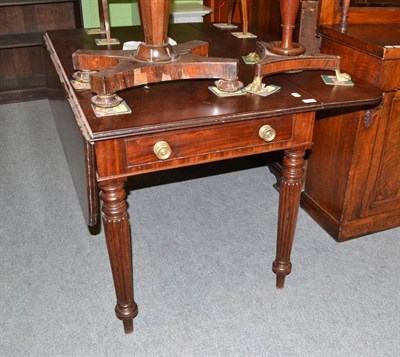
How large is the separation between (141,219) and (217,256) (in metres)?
0.45

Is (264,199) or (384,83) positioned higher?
(384,83)

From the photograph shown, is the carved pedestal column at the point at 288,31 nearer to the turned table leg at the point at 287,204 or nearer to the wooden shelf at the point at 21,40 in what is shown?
the turned table leg at the point at 287,204

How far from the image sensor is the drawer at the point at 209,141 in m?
1.32

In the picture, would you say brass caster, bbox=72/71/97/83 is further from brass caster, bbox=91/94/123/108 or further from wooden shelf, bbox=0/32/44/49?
wooden shelf, bbox=0/32/44/49

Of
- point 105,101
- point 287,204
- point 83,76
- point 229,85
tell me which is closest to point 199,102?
point 229,85

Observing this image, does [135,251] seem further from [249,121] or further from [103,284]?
[249,121]

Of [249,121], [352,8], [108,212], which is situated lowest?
[108,212]

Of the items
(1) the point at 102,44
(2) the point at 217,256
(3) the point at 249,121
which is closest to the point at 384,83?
(3) the point at 249,121

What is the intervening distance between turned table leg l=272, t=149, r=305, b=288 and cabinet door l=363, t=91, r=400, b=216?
540 millimetres

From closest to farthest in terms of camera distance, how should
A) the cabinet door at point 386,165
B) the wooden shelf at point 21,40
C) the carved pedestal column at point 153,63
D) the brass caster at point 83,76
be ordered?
the carved pedestal column at point 153,63, the brass caster at point 83,76, the cabinet door at point 386,165, the wooden shelf at point 21,40

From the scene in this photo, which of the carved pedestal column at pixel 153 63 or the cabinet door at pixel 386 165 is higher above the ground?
the carved pedestal column at pixel 153 63

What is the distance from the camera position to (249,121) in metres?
1.41

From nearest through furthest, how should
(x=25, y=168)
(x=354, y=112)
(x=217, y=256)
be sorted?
(x=354, y=112)
(x=217, y=256)
(x=25, y=168)

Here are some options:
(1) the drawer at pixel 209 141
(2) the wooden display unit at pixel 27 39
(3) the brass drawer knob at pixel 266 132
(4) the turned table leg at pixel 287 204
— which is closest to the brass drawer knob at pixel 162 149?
(1) the drawer at pixel 209 141
